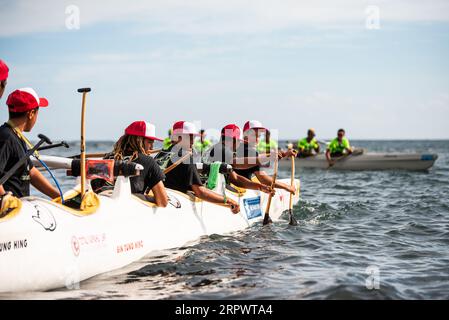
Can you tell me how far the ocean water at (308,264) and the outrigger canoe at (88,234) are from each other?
0.49 ft

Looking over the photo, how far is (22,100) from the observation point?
552cm

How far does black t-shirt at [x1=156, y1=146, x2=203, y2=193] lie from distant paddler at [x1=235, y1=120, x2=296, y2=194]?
2.02 meters

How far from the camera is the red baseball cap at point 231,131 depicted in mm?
9969

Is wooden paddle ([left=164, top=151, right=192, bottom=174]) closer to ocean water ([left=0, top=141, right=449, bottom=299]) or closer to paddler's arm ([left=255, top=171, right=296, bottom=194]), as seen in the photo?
ocean water ([left=0, top=141, right=449, bottom=299])

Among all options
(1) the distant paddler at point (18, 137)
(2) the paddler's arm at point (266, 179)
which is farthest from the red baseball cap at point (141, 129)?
(2) the paddler's arm at point (266, 179)

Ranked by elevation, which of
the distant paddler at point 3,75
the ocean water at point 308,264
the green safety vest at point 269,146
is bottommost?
the ocean water at point 308,264

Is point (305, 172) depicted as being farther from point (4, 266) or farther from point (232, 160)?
point (4, 266)

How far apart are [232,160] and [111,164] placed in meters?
4.04

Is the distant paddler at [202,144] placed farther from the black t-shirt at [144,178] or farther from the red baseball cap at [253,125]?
the black t-shirt at [144,178]

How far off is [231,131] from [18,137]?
16.5 ft

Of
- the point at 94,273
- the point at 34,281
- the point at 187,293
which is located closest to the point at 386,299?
the point at 187,293

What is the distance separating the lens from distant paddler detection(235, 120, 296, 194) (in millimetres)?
10164

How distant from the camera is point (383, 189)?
17.3 metres

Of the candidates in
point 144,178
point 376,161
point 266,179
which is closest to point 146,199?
point 144,178
